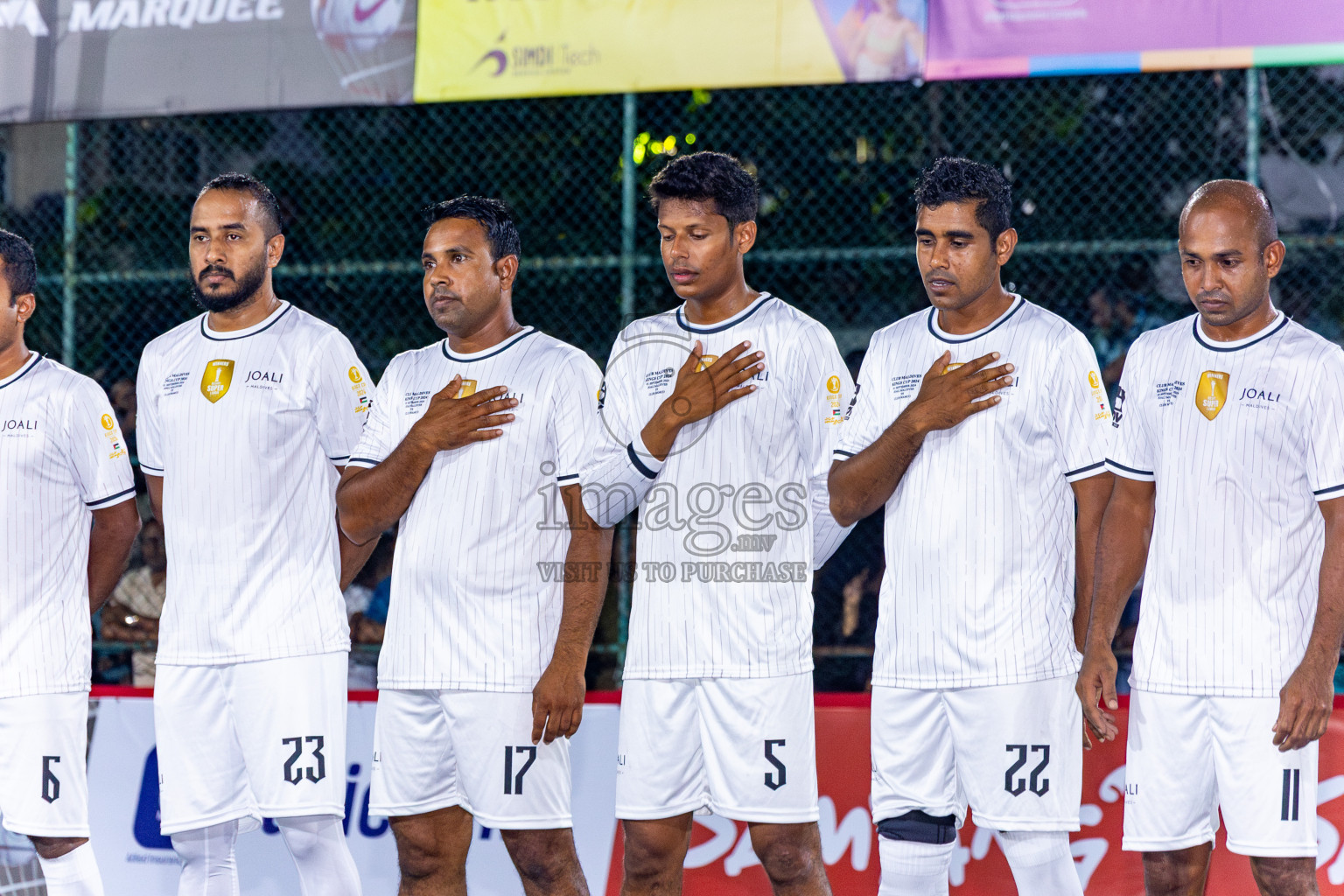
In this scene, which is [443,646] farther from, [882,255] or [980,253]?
[882,255]

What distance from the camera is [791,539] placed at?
452cm

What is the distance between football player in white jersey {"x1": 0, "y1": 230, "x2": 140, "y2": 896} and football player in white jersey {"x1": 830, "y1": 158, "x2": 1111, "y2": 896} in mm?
2673

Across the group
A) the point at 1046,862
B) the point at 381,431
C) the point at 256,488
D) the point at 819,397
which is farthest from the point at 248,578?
the point at 1046,862

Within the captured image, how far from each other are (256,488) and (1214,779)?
10.2 ft

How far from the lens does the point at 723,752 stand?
438 cm

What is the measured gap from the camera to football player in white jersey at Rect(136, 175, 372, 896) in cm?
474

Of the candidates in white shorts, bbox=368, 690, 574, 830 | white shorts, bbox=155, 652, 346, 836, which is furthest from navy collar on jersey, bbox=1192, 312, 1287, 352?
white shorts, bbox=155, 652, 346, 836

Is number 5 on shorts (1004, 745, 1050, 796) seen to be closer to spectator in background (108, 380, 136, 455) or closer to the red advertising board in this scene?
the red advertising board

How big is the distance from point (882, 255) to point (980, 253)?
9.27ft

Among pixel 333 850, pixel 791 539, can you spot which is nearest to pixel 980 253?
pixel 791 539

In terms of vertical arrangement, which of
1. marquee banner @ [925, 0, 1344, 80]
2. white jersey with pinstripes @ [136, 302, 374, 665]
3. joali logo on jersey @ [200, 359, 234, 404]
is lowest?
white jersey with pinstripes @ [136, 302, 374, 665]

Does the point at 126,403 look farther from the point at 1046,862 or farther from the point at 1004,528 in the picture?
the point at 1046,862

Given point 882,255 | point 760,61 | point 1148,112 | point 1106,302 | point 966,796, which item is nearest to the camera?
point 966,796

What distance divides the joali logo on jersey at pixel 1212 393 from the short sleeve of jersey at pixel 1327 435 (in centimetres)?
25
